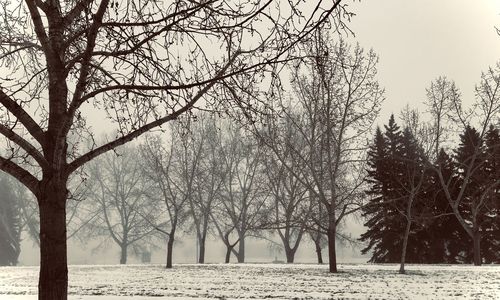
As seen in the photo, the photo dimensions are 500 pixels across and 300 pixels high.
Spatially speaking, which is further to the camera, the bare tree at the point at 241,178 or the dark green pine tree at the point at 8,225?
the dark green pine tree at the point at 8,225

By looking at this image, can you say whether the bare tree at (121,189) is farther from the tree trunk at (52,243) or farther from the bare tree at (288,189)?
the tree trunk at (52,243)

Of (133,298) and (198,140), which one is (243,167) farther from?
(133,298)

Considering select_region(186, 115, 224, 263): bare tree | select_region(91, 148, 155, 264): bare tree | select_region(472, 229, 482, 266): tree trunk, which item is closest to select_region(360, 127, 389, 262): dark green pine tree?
select_region(472, 229, 482, 266): tree trunk

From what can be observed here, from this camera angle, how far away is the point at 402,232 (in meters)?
35.1

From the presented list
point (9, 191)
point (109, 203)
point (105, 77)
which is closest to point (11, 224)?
point (9, 191)

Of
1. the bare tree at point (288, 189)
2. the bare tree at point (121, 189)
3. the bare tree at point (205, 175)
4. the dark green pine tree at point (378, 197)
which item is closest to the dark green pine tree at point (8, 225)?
the bare tree at point (121, 189)

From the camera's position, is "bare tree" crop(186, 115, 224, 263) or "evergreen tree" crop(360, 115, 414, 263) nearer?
"evergreen tree" crop(360, 115, 414, 263)

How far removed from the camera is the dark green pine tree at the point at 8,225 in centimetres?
4894

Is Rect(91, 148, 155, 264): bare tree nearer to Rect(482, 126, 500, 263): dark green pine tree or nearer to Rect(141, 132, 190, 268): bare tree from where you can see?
Rect(141, 132, 190, 268): bare tree

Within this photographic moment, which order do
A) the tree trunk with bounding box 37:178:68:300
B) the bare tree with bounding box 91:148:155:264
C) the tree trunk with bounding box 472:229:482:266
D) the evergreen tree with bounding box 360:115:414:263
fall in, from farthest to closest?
the bare tree with bounding box 91:148:155:264
the evergreen tree with bounding box 360:115:414:263
the tree trunk with bounding box 472:229:482:266
the tree trunk with bounding box 37:178:68:300

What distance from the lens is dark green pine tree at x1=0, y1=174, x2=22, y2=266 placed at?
161 feet

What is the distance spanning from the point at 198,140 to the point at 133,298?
26945 millimetres

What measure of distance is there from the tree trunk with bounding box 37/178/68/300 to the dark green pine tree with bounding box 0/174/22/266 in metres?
46.5

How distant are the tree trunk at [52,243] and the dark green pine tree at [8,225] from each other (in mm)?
46484
